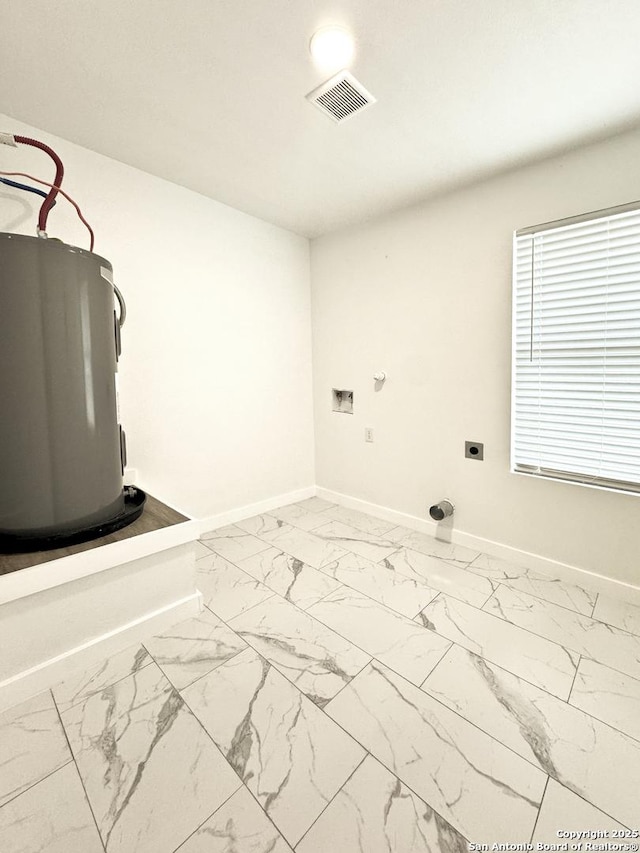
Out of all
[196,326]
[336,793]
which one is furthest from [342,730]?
[196,326]

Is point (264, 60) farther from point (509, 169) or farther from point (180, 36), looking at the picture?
point (509, 169)

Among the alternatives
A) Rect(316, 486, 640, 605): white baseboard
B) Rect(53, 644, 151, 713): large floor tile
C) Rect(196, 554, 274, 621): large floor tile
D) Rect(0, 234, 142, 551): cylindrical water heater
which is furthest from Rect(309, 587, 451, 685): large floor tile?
Rect(0, 234, 142, 551): cylindrical water heater

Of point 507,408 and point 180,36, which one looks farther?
point 507,408

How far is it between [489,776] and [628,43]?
7.60 feet

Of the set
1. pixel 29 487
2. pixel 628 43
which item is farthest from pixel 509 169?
pixel 29 487

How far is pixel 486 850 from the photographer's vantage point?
79 centimetres

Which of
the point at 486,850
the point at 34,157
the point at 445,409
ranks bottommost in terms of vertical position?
the point at 486,850

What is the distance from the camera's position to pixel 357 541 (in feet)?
7.55

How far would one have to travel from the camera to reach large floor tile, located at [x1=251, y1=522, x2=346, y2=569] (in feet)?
6.79

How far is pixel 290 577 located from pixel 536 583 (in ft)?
4.22

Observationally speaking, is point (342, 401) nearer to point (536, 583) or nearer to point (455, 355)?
point (455, 355)

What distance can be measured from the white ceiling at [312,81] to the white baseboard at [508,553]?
6.86 ft

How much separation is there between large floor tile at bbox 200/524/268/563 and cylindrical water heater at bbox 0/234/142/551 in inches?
33.2

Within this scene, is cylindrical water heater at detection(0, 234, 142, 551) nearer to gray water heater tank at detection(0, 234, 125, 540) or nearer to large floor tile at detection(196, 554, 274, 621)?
gray water heater tank at detection(0, 234, 125, 540)
